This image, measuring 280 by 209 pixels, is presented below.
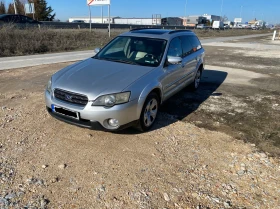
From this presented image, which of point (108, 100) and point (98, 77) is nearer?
point (108, 100)

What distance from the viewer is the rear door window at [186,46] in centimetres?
569

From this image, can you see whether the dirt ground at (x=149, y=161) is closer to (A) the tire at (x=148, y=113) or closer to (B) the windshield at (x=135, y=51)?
(A) the tire at (x=148, y=113)

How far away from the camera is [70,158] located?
11.2 feet

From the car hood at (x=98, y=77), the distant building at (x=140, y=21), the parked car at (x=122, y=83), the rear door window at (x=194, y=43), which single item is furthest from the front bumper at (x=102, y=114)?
the distant building at (x=140, y=21)

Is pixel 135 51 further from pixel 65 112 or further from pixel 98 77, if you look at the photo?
pixel 65 112

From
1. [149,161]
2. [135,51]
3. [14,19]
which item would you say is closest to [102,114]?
[149,161]

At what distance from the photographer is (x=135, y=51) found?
15.9ft

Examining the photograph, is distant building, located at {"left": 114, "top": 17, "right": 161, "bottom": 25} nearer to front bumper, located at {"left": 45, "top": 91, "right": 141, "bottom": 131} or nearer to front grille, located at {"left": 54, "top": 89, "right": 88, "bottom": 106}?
front grille, located at {"left": 54, "top": 89, "right": 88, "bottom": 106}

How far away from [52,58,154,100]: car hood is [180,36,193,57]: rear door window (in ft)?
5.70

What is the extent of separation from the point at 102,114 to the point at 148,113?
0.96m

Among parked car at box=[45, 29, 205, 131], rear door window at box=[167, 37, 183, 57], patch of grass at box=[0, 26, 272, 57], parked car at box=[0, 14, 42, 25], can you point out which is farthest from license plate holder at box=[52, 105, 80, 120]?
parked car at box=[0, 14, 42, 25]

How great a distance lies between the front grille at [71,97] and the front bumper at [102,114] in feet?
0.19

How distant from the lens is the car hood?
3.62 m

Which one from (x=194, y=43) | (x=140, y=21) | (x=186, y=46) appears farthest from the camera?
(x=140, y=21)
